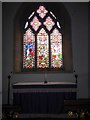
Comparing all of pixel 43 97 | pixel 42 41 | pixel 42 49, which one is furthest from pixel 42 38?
pixel 43 97

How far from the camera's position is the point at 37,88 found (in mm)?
7168

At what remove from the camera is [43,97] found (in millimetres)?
7082

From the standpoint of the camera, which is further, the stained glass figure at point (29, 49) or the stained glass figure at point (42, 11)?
the stained glass figure at point (42, 11)

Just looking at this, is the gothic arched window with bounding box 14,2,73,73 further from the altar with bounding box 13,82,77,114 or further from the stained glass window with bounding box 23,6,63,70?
the altar with bounding box 13,82,77,114

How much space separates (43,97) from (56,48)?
8.36ft

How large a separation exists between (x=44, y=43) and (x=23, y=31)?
37.1 inches

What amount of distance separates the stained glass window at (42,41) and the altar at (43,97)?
178 cm

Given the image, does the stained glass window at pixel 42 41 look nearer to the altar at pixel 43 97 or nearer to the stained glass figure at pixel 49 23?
the stained glass figure at pixel 49 23

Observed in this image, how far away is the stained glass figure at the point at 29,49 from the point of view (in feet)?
29.3

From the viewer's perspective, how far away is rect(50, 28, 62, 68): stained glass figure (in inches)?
352

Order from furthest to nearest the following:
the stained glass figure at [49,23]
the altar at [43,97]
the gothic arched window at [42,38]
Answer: the stained glass figure at [49,23]
the gothic arched window at [42,38]
the altar at [43,97]

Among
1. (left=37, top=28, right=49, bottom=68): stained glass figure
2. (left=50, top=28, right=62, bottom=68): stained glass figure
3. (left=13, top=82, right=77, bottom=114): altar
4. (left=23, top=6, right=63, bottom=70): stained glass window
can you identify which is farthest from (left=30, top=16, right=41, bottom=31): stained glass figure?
(left=13, top=82, right=77, bottom=114): altar

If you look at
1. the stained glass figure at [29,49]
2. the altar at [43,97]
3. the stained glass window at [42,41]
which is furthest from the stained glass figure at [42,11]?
the altar at [43,97]

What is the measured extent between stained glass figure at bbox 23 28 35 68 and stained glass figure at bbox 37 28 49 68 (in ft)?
0.75
